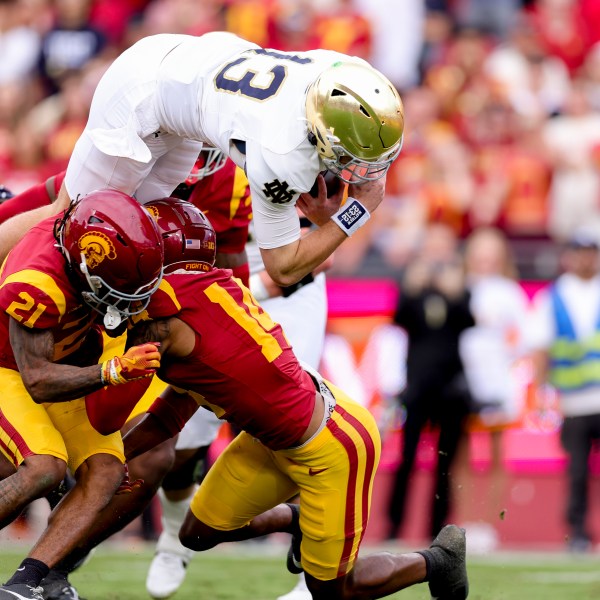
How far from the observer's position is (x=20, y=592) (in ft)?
16.4

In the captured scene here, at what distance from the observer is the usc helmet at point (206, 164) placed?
664 cm

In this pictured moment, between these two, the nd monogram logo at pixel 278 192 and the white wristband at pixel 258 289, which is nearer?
the nd monogram logo at pixel 278 192

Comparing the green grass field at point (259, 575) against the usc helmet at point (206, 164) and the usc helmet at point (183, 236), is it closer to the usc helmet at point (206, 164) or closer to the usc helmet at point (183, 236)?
the usc helmet at point (183, 236)

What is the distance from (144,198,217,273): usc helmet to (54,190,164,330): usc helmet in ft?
0.59

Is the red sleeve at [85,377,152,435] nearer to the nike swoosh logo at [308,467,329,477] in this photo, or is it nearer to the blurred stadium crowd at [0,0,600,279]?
the nike swoosh logo at [308,467,329,477]

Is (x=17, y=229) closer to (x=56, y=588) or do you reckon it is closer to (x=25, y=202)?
(x=25, y=202)

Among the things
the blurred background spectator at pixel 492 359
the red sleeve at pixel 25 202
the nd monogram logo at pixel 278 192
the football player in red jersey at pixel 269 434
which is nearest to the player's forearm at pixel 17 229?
the red sleeve at pixel 25 202

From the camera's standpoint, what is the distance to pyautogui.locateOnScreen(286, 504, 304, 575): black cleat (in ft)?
20.0

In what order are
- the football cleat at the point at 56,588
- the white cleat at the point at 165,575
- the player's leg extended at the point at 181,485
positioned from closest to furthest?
the football cleat at the point at 56,588, the white cleat at the point at 165,575, the player's leg extended at the point at 181,485

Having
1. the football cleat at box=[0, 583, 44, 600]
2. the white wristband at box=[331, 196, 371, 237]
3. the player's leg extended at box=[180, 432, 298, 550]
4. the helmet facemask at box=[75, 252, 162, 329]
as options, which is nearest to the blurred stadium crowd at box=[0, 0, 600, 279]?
the player's leg extended at box=[180, 432, 298, 550]

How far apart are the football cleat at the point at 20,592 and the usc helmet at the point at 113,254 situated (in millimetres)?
965

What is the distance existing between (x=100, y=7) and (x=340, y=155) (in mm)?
9187

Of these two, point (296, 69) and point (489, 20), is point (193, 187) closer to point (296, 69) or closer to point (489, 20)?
point (296, 69)

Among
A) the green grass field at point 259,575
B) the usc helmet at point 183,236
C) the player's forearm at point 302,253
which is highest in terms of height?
the usc helmet at point 183,236
